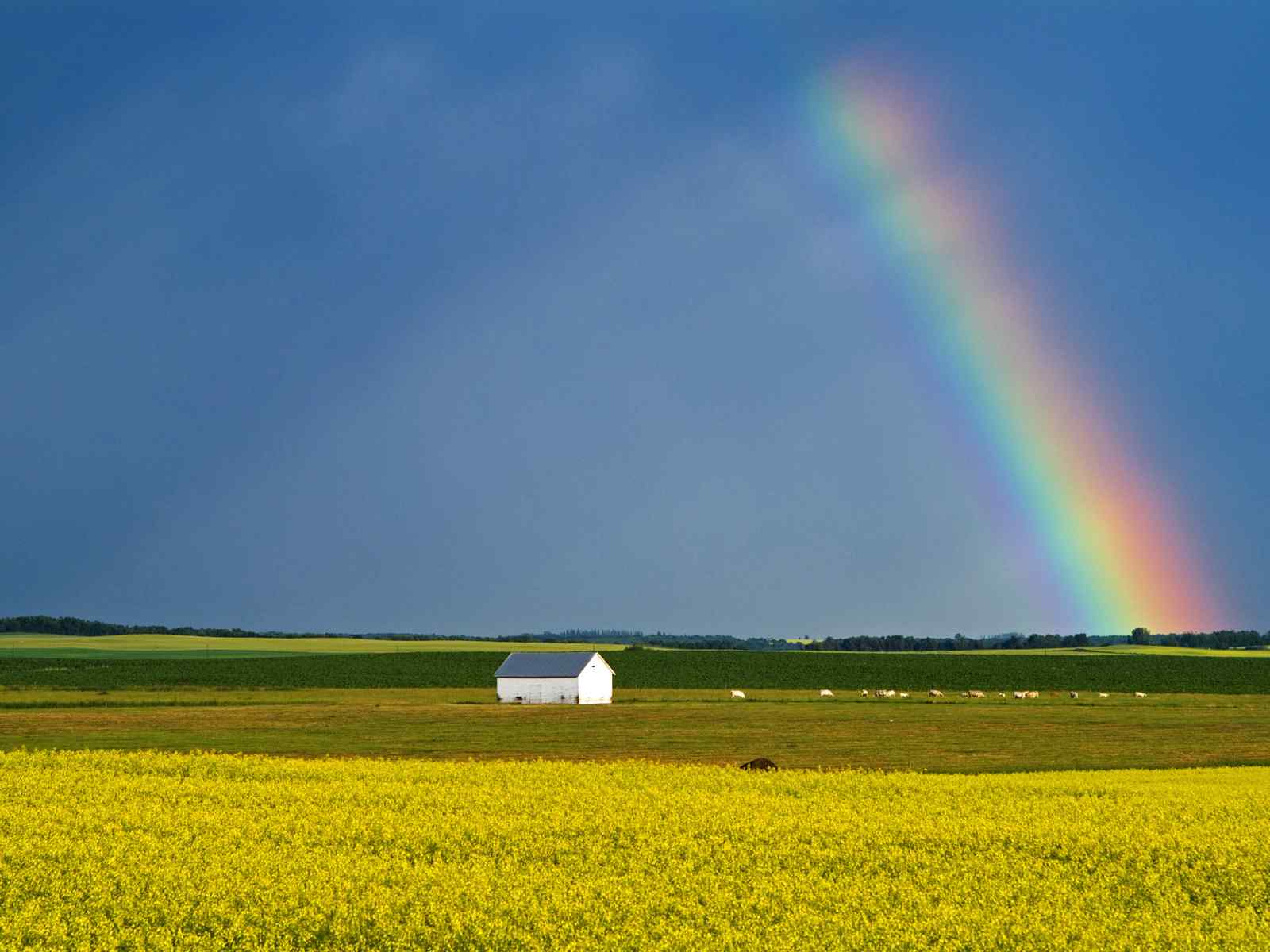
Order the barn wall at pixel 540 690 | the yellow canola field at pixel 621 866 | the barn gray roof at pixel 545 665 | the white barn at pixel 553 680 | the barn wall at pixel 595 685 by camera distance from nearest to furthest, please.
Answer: the yellow canola field at pixel 621 866 < the barn wall at pixel 540 690 < the white barn at pixel 553 680 < the barn wall at pixel 595 685 < the barn gray roof at pixel 545 665

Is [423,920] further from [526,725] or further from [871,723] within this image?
[871,723]

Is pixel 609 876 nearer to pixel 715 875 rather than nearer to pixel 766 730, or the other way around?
pixel 715 875

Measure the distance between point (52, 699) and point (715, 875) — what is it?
85036 mm

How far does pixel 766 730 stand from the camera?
6812cm

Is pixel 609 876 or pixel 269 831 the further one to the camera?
pixel 269 831

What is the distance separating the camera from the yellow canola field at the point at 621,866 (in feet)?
56.1

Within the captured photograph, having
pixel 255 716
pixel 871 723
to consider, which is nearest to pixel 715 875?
pixel 871 723

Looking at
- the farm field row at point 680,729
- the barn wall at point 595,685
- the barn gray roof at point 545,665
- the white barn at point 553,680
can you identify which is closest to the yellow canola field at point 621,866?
the farm field row at point 680,729

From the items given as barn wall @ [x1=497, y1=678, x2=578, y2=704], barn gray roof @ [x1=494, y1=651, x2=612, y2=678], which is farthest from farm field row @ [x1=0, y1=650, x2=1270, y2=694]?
barn wall @ [x1=497, y1=678, x2=578, y2=704]

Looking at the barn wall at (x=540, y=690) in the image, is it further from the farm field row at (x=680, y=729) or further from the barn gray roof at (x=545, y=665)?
the farm field row at (x=680, y=729)

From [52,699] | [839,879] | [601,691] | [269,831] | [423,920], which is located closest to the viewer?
[423,920]

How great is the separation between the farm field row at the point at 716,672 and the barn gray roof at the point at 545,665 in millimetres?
23162

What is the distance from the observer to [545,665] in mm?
103500

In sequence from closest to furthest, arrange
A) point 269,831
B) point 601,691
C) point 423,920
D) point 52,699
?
1. point 423,920
2. point 269,831
3. point 52,699
4. point 601,691
